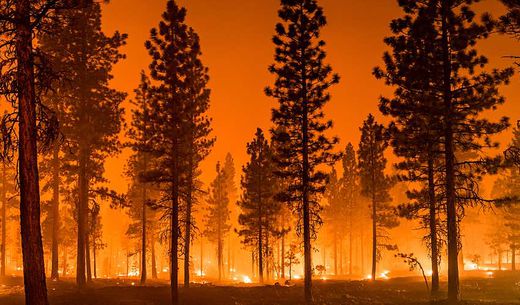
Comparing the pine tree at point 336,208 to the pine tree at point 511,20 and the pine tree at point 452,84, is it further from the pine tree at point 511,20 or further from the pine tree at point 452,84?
the pine tree at point 511,20

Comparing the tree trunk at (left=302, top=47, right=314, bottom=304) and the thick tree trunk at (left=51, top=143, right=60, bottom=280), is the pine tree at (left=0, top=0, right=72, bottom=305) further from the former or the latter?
the thick tree trunk at (left=51, top=143, right=60, bottom=280)

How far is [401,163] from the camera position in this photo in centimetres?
3266

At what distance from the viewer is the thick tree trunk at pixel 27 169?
41.2 feet

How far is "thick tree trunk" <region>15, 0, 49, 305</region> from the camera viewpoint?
12.5 meters

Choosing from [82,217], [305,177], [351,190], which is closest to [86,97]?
[82,217]

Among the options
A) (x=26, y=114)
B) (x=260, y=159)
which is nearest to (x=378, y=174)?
(x=260, y=159)

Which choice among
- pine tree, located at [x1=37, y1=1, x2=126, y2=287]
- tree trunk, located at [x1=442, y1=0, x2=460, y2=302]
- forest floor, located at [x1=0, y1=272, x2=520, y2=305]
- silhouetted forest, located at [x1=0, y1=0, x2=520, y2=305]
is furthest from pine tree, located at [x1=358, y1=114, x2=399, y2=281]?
pine tree, located at [x1=37, y1=1, x2=126, y2=287]

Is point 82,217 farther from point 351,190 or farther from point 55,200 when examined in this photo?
point 351,190

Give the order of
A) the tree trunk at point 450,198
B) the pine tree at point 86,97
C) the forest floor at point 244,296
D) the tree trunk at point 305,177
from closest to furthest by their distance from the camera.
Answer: the tree trunk at point 450,198, the forest floor at point 244,296, the tree trunk at point 305,177, the pine tree at point 86,97

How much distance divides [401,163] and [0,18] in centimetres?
2683

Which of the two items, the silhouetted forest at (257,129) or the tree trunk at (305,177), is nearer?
the silhouetted forest at (257,129)

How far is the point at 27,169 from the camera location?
12.6 m

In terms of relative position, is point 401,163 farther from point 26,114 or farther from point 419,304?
point 26,114

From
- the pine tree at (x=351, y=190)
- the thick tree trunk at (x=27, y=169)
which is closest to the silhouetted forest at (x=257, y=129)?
the thick tree trunk at (x=27, y=169)
